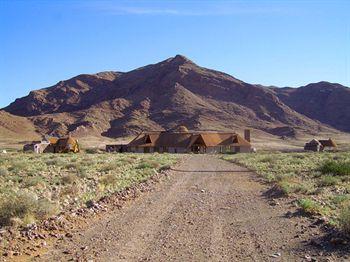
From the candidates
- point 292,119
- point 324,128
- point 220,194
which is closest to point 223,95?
point 292,119

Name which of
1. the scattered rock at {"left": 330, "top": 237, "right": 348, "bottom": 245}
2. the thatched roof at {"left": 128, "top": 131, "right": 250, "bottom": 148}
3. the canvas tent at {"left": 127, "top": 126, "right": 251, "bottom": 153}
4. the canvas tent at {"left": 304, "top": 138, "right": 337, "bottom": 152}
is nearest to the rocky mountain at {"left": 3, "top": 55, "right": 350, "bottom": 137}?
the canvas tent at {"left": 304, "top": 138, "right": 337, "bottom": 152}

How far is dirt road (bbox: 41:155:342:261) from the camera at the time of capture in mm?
9188

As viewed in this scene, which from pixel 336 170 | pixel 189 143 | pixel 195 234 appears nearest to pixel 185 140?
pixel 189 143

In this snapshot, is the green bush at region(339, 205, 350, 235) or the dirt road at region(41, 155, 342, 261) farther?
the green bush at region(339, 205, 350, 235)

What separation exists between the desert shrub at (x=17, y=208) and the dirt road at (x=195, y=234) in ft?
5.60

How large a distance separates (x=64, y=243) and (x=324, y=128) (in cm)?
18234

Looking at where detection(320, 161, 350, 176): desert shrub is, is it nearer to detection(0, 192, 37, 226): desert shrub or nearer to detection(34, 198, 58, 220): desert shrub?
detection(34, 198, 58, 220): desert shrub

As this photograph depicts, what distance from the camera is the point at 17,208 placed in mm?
12188

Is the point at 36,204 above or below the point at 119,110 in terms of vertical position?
below

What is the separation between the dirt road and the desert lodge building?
2862 inches

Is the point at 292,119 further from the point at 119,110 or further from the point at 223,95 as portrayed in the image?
the point at 119,110

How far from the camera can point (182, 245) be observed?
9.94 meters

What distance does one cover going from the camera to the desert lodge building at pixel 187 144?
8956cm

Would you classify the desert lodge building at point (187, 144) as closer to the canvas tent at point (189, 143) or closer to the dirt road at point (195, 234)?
the canvas tent at point (189, 143)
